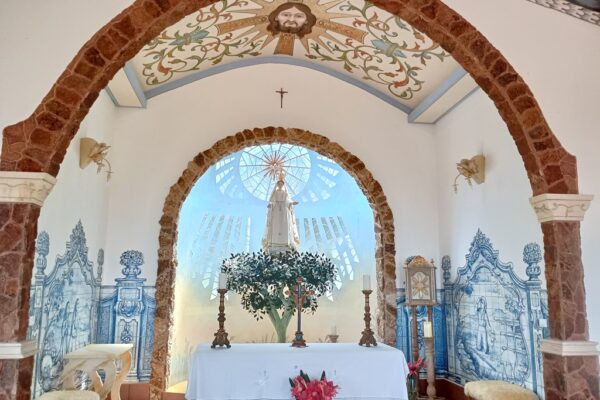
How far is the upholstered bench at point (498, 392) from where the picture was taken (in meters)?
4.35

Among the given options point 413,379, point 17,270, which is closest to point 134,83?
point 17,270

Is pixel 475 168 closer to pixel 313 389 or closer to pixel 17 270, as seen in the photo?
pixel 313 389

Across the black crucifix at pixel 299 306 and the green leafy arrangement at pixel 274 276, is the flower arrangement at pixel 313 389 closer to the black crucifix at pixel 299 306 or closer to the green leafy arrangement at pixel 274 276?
the black crucifix at pixel 299 306

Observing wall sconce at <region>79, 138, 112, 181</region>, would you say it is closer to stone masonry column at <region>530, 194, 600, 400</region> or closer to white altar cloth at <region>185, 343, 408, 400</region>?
white altar cloth at <region>185, 343, 408, 400</region>

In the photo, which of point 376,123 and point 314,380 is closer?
point 314,380

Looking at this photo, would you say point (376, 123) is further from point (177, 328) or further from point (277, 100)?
point (177, 328)

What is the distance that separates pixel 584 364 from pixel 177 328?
5380mm

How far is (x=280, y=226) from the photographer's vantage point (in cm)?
714

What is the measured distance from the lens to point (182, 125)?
655cm

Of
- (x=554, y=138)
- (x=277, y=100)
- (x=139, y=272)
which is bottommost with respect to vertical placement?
(x=139, y=272)

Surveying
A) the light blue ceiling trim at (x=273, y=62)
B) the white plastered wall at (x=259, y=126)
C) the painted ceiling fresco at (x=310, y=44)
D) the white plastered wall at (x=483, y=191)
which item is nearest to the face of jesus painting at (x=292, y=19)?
the painted ceiling fresco at (x=310, y=44)

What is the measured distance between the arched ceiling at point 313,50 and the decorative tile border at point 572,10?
A: 122 cm

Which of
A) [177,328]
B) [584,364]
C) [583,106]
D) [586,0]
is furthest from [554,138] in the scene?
[177,328]

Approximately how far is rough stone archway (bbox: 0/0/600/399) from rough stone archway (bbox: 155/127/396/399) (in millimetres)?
2758
